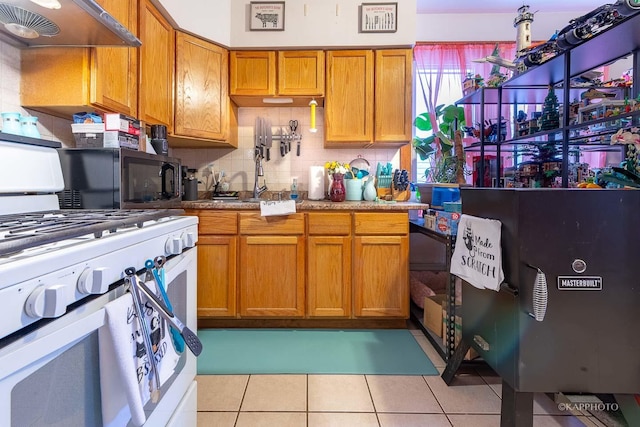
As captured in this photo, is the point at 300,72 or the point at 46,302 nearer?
the point at 46,302

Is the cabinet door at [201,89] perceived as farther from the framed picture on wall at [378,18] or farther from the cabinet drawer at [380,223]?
the cabinet drawer at [380,223]

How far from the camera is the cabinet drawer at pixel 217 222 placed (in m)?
2.43

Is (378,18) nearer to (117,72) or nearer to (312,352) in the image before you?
(117,72)

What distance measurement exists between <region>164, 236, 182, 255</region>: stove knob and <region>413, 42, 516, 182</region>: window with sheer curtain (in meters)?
2.87

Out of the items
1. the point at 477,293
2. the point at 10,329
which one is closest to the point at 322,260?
the point at 477,293

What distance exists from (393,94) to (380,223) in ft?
3.49

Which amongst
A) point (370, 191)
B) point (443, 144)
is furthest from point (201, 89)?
point (443, 144)

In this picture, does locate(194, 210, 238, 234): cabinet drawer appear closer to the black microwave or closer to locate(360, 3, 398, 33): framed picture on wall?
the black microwave

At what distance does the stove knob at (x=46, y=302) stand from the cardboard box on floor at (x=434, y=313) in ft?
6.60

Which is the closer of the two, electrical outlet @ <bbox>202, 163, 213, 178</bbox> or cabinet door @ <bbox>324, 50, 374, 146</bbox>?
cabinet door @ <bbox>324, 50, 374, 146</bbox>

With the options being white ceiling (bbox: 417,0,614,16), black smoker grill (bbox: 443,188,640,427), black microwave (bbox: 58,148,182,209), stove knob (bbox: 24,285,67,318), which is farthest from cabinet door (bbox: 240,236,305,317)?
white ceiling (bbox: 417,0,614,16)

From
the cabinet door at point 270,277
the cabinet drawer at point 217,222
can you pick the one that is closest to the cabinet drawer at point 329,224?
the cabinet door at point 270,277

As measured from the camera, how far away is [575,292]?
115cm

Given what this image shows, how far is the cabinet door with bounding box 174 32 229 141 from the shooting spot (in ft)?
8.07
